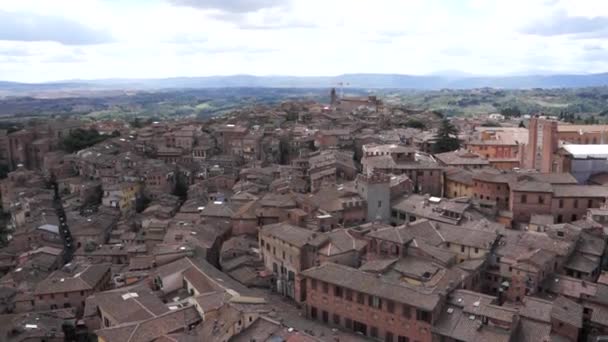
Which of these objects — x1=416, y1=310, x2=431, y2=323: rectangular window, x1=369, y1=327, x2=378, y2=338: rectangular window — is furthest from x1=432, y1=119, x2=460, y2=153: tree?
x1=416, y1=310, x2=431, y2=323: rectangular window

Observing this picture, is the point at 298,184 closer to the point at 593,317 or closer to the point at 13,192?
the point at 593,317

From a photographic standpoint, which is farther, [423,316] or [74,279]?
[74,279]

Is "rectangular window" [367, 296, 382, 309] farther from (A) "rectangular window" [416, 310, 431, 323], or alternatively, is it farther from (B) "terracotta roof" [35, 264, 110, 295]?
(B) "terracotta roof" [35, 264, 110, 295]

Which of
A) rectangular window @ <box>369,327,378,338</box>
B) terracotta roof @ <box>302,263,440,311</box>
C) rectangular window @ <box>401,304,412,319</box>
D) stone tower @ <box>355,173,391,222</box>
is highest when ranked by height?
stone tower @ <box>355,173,391,222</box>

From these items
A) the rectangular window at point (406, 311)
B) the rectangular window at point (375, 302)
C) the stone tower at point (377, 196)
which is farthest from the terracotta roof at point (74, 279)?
the rectangular window at point (406, 311)

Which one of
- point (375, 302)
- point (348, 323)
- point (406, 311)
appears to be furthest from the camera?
point (348, 323)

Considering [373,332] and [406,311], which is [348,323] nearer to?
[373,332]

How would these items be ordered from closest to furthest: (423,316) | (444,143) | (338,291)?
1. (423,316)
2. (338,291)
3. (444,143)

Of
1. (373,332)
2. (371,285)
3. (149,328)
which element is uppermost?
(371,285)

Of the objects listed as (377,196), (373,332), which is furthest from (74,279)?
(377,196)

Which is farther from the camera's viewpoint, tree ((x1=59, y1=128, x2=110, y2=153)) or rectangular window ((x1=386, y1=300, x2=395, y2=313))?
tree ((x1=59, y1=128, x2=110, y2=153))

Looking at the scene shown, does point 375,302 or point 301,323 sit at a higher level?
point 375,302
